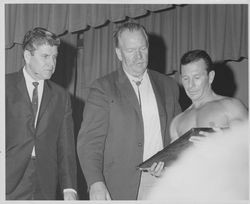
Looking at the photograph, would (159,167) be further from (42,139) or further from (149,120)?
(42,139)

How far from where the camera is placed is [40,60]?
1826mm

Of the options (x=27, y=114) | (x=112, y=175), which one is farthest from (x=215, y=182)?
(x=27, y=114)

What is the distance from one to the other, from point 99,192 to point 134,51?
594 mm

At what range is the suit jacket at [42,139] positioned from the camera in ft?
5.79

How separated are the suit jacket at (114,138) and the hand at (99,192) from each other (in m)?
0.06

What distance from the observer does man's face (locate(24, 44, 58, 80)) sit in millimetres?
1820

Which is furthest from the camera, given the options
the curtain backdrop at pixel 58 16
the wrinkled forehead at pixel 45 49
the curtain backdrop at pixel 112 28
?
the curtain backdrop at pixel 112 28

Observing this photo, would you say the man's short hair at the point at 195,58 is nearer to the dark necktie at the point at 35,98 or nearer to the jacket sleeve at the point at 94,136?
the jacket sleeve at the point at 94,136

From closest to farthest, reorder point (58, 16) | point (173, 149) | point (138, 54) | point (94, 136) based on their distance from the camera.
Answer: point (173, 149) → point (94, 136) → point (138, 54) → point (58, 16)

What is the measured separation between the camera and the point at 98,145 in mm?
1769

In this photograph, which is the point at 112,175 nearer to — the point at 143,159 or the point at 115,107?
the point at 143,159

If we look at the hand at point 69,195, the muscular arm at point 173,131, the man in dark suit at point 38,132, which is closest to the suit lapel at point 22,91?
the man in dark suit at point 38,132

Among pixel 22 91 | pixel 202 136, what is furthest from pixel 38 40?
pixel 202 136

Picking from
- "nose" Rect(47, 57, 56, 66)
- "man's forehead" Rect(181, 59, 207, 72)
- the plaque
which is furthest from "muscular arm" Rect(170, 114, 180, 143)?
"nose" Rect(47, 57, 56, 66)
